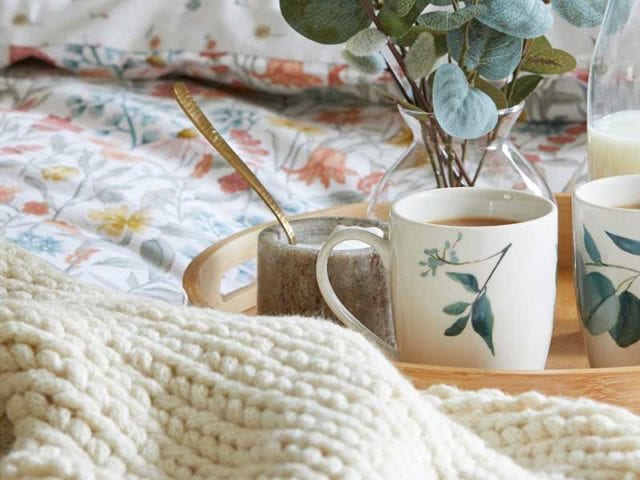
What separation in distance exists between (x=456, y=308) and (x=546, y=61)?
21 cm

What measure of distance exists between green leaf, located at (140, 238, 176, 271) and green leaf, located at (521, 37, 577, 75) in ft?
1.30

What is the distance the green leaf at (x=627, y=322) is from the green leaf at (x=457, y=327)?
0.26ft

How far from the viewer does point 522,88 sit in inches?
26.2

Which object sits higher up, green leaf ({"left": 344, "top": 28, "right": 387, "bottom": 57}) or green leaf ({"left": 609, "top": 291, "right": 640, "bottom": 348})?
green leaf ({"left": 344, "top": 28, "right": 387, "bottom": 57})

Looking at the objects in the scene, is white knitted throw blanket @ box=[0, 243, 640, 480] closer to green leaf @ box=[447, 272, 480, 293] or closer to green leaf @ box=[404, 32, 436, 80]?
green leaf @ box=[447, 272, 480, 293]

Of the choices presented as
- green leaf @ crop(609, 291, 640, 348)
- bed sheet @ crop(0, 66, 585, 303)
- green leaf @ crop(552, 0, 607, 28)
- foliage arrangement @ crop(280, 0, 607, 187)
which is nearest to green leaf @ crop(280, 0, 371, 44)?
foliage arrangement @ crop(280, 0, 607, 187)

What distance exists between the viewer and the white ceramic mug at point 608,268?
20.7 inches

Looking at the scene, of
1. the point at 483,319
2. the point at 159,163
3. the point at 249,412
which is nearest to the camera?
the point at 249,412

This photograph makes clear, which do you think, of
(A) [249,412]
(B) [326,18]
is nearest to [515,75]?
(B) [326,18]

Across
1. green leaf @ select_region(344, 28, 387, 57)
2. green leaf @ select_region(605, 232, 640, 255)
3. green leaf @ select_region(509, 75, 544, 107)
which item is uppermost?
green leaf @ select_region(344, 28, 387, 57)

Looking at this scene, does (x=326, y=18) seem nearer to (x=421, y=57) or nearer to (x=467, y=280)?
(x=421, y=57)

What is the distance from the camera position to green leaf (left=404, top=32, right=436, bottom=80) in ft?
1.96

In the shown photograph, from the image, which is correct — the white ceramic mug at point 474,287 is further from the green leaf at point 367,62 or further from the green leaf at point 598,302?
the green leaf at point 367,62

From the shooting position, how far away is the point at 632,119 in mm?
717
